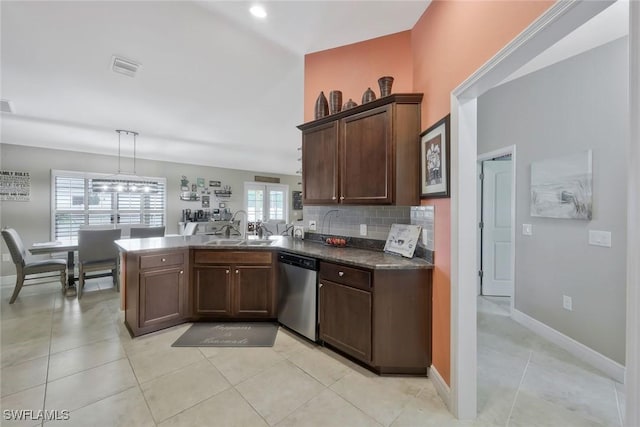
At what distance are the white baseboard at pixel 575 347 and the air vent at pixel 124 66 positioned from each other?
4.74 metres

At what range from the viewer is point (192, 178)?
6.91m

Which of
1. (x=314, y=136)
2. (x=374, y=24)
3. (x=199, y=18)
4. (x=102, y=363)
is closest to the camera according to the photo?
(x=199, y=18)

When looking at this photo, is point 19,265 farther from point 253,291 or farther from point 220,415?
point 220,415

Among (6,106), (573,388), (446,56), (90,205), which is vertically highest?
(6,106)

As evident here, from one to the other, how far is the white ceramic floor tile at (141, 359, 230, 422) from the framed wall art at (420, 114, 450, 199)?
6.66 feet

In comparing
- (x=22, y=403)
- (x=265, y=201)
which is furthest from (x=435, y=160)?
(x=265, y=201)

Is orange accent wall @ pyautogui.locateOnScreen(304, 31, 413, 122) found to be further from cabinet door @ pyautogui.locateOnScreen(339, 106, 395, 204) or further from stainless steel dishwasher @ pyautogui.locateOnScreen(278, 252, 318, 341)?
stainless steel dishwasher @ pyautogui.locateOnScreen(278, 252, 318, 341)

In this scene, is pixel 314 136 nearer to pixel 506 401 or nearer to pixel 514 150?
pixel 514 150

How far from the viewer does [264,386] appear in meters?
1.86

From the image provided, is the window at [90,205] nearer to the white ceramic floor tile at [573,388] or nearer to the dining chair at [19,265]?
the dining chair at [19,265]

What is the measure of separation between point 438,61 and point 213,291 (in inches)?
116

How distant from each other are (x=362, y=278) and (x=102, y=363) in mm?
2221

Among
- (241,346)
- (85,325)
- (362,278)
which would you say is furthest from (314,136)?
(85,325)

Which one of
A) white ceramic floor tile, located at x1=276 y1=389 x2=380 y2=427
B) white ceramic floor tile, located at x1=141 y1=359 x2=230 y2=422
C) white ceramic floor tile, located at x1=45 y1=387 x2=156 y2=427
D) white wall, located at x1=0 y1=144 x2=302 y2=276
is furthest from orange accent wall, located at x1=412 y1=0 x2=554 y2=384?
white wall, located at x1=0 y1=144 x2=302 y2=276
